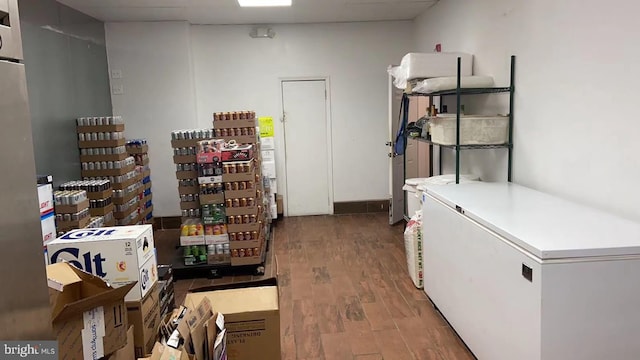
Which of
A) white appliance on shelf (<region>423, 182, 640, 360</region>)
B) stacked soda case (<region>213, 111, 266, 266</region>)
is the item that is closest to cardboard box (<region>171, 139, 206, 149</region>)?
stacked soda case (<region>213, 111, 266, 266</region>)

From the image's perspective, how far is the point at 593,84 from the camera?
2.54 m

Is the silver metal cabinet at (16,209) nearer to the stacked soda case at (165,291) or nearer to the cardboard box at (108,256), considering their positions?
the cardboard box at (108,256)

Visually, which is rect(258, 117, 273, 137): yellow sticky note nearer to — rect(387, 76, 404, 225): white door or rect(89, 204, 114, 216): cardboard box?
rect(387, 76, 404, 225): white door

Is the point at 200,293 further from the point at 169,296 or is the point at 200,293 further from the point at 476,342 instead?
the point at 476,342

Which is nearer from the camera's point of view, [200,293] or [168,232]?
[200,293]

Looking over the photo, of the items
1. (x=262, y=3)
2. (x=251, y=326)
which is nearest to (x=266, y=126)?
(x=262, y=3)

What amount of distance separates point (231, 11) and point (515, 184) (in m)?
3.72

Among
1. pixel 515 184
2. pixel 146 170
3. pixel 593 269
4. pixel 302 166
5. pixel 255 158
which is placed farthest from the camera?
pixel 302 166

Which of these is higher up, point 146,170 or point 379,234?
point 146,170

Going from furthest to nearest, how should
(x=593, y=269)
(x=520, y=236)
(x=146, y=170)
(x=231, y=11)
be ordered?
(x=146, y=170), (x=231, y=11), (x=520, y=236), (x=593, y=269)

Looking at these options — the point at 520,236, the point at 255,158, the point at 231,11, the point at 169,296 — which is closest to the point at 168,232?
the point at 255,158

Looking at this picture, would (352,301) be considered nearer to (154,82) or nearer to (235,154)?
(235,154)

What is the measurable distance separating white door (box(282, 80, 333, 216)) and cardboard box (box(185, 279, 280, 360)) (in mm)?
4042

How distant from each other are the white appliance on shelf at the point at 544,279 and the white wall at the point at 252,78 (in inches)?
147
